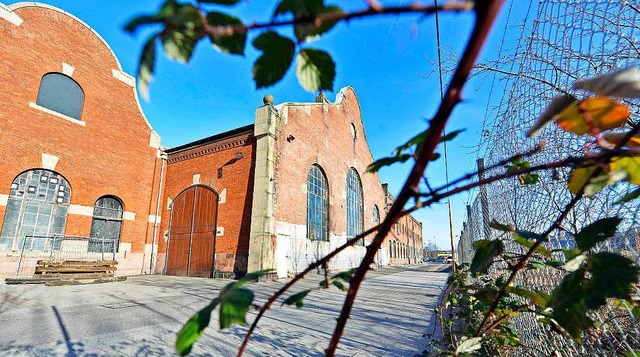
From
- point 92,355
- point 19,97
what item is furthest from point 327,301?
point 19,97

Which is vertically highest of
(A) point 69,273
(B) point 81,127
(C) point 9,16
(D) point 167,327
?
(C) point 9,16

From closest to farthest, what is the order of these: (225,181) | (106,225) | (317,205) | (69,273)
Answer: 1. (69,273)
2. (106,225)
3. (225,181)
4. (317,205)

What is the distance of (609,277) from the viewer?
0.56 m

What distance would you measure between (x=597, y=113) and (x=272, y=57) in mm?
546

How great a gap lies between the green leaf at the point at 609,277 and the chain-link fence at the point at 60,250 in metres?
13.6

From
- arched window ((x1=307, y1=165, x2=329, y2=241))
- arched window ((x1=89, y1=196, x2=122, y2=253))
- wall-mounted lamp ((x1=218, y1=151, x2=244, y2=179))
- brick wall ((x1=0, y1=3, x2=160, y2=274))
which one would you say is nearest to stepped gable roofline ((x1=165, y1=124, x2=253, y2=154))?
wall-mounted lamp ((x1=218, y1=151, x2=244, y2=179))

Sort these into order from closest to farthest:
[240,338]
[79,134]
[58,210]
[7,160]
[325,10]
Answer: [325,10] → [240,338] → [7,160] → [58,210] → [79,134]

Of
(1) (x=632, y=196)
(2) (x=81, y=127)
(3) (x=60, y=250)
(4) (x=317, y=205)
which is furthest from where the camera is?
(4) (x=317, y=205)

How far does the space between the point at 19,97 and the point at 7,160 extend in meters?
2.17

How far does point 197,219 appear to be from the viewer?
1296cm

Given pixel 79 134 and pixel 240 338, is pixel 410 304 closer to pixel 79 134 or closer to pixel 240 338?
pixel 240 338

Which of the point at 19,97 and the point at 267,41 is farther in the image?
the point at 19,97

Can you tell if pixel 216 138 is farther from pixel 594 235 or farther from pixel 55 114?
pixel 594 235

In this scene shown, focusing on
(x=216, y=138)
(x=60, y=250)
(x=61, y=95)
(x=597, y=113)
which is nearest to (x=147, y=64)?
(x=597, y=113)
